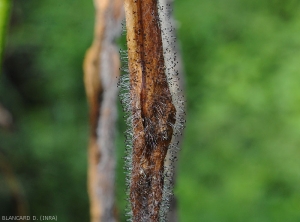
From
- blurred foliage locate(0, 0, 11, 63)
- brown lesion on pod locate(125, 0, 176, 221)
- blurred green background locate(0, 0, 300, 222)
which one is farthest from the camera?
blurred green background locate(0, 0, 300, 222)

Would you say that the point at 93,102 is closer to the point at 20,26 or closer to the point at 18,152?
the point at 18,152

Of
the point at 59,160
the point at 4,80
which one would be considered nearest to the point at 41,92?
the point at 4,80

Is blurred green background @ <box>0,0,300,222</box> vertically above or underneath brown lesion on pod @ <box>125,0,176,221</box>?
above

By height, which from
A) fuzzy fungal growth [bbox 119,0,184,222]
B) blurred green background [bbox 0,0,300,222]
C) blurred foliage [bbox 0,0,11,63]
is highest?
blurred green background [bbox 0,0,300,222]

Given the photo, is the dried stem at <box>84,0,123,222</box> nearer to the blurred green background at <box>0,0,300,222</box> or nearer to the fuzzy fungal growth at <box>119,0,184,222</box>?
the fuzzy fungal growth at <box>119,0,184,222</box>

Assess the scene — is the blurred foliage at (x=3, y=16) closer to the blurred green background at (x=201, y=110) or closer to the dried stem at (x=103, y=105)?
the dried stem at (x=103, y=105)

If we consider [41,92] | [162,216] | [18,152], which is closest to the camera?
[162,216]

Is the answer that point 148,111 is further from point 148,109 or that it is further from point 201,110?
point 201,110

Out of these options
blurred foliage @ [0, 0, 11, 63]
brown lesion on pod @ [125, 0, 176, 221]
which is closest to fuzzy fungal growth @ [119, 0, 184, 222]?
brown lesion on pod @ [125, 0, 176, 221]
